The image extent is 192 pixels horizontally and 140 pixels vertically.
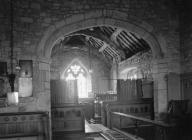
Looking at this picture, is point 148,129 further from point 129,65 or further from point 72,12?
point 129,65

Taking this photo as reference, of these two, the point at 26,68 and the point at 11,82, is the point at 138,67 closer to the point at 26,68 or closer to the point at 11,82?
the point at 26,68

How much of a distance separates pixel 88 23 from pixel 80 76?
10183 millimetres

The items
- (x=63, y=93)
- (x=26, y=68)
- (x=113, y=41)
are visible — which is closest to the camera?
(x=26, y=68)

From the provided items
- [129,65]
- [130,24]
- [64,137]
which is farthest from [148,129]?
[129,65]

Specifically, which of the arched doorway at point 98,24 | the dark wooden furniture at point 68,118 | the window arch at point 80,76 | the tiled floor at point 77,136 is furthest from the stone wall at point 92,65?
the arched doorway at point 98,24

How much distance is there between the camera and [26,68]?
595 centimetres

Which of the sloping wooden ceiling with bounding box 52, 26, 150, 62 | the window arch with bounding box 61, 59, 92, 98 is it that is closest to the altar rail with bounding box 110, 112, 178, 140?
the sloping wooden ceiling with bounding box 52, 26, 150, 62

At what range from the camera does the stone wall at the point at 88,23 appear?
601cm

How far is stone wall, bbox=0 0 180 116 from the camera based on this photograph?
6.01 meters

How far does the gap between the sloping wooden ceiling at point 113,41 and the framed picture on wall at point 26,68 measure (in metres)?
5.06

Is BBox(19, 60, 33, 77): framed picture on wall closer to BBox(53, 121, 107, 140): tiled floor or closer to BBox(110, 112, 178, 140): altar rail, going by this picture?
BBox(53, 121, 107, 140): tiled floor

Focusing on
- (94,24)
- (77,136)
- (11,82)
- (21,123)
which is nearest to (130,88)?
(77,136)

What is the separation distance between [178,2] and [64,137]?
532 cm

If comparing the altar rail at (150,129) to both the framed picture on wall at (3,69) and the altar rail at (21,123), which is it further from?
the framed picture on wall at (3,69)
